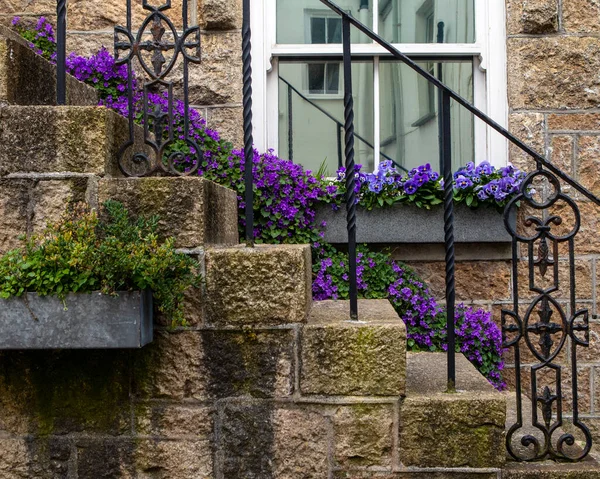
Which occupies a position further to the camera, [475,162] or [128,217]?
[475,162]

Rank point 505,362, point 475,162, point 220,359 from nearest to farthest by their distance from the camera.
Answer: point 220,359 → point 505,362 → point 475,162

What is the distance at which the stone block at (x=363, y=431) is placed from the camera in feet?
7.64

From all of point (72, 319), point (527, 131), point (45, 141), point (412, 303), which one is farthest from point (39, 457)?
point (527, 131)

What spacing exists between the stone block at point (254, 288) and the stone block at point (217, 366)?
5 cm

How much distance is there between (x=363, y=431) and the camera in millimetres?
2328

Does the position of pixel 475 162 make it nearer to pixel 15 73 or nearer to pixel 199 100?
pixel 199 100

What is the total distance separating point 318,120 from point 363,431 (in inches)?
106

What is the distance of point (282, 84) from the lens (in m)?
4.61

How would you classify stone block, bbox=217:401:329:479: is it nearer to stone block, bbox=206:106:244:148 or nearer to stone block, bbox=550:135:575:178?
stone block, bbox=206:106:244:148

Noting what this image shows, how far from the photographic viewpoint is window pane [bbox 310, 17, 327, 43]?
459 cm

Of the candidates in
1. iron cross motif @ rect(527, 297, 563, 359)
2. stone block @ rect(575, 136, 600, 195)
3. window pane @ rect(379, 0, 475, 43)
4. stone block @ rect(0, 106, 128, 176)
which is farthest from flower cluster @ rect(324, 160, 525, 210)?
stone block @ rect(0, 106, 128, 176)

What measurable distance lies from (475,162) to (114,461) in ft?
9.97

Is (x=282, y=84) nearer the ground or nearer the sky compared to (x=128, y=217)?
nearer the sky

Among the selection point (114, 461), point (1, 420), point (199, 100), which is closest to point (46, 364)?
point (1, 420)
